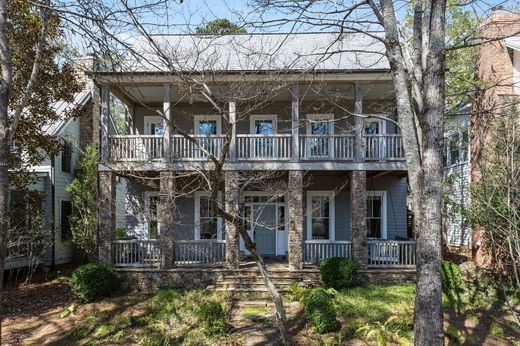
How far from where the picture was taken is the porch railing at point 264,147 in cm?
1223

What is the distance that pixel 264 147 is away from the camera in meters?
12.6

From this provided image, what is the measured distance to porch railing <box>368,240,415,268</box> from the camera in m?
12.0

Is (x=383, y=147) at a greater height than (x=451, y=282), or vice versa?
(x=383, y=147)

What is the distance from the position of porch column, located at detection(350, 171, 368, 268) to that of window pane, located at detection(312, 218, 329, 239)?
2.97 meters

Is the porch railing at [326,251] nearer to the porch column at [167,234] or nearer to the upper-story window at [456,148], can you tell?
the porch column at [167,234]

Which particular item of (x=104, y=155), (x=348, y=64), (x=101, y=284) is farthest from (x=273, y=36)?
(x=101, y=284)

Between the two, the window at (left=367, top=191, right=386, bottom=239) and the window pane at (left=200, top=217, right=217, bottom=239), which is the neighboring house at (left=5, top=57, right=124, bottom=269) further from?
the window at (left=367, top=191, right=386, bottom=239)

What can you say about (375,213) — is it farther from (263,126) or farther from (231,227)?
(231,227)

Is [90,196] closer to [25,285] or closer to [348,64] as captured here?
[25,285]

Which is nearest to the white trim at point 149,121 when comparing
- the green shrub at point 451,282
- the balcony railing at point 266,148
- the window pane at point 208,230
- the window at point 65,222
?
the balcony railing at point 266,148

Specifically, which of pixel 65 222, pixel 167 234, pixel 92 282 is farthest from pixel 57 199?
pixel 167 234

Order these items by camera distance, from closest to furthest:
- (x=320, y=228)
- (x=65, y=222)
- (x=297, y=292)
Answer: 1. (x=297, y=292)
2. (x=320, y=228)
3. (x=65, y=222)

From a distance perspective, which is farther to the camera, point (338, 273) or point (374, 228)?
point (374, 228)

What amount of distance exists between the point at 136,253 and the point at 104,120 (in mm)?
4453
